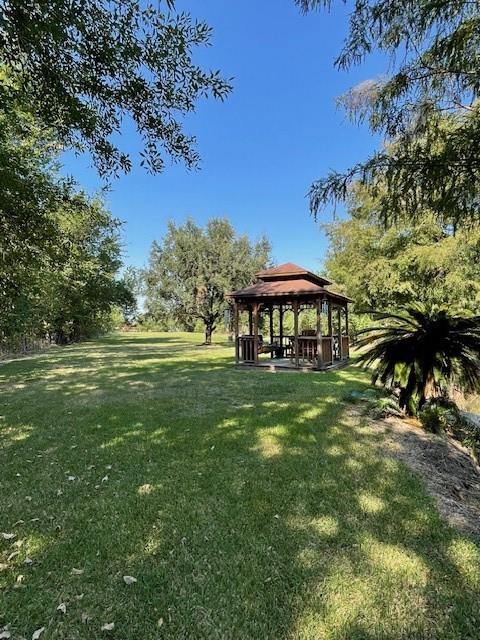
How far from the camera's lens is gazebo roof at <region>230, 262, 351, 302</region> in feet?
35.1

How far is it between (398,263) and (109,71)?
14641 mm

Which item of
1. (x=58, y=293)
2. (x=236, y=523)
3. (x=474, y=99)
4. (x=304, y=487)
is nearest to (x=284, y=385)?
(x=304, y=487)

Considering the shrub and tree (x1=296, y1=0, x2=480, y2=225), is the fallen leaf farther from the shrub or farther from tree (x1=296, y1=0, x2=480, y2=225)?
the shrub

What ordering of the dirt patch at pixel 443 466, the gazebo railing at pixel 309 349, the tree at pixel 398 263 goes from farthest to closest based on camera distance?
the tree at pixel 398 263 < the gazebo railing at pixel 309 349 < the dirt patch at pixel 443 466

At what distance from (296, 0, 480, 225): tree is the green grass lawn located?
2.45 m

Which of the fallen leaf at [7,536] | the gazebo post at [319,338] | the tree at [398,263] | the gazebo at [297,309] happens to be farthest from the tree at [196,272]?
the fallen leaf at [7,536]

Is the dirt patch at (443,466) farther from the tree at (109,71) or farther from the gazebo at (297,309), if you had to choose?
the gazebo at (297,309)

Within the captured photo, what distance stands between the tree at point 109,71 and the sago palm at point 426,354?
370 centimetres

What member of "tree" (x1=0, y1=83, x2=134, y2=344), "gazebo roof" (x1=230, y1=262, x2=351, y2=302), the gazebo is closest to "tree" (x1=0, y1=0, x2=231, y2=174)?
"tree" (x1=0, y1=83, x2=134, y2=344)

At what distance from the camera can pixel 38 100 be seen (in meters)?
3.08

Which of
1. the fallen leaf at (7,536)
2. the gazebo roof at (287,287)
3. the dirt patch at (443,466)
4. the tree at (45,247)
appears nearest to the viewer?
the fallen leaf at (7,536)

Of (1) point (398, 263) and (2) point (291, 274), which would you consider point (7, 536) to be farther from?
(1) point (398, 263)

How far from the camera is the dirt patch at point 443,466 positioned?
297 centimetres

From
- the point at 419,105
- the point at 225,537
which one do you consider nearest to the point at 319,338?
the point at 419,105
